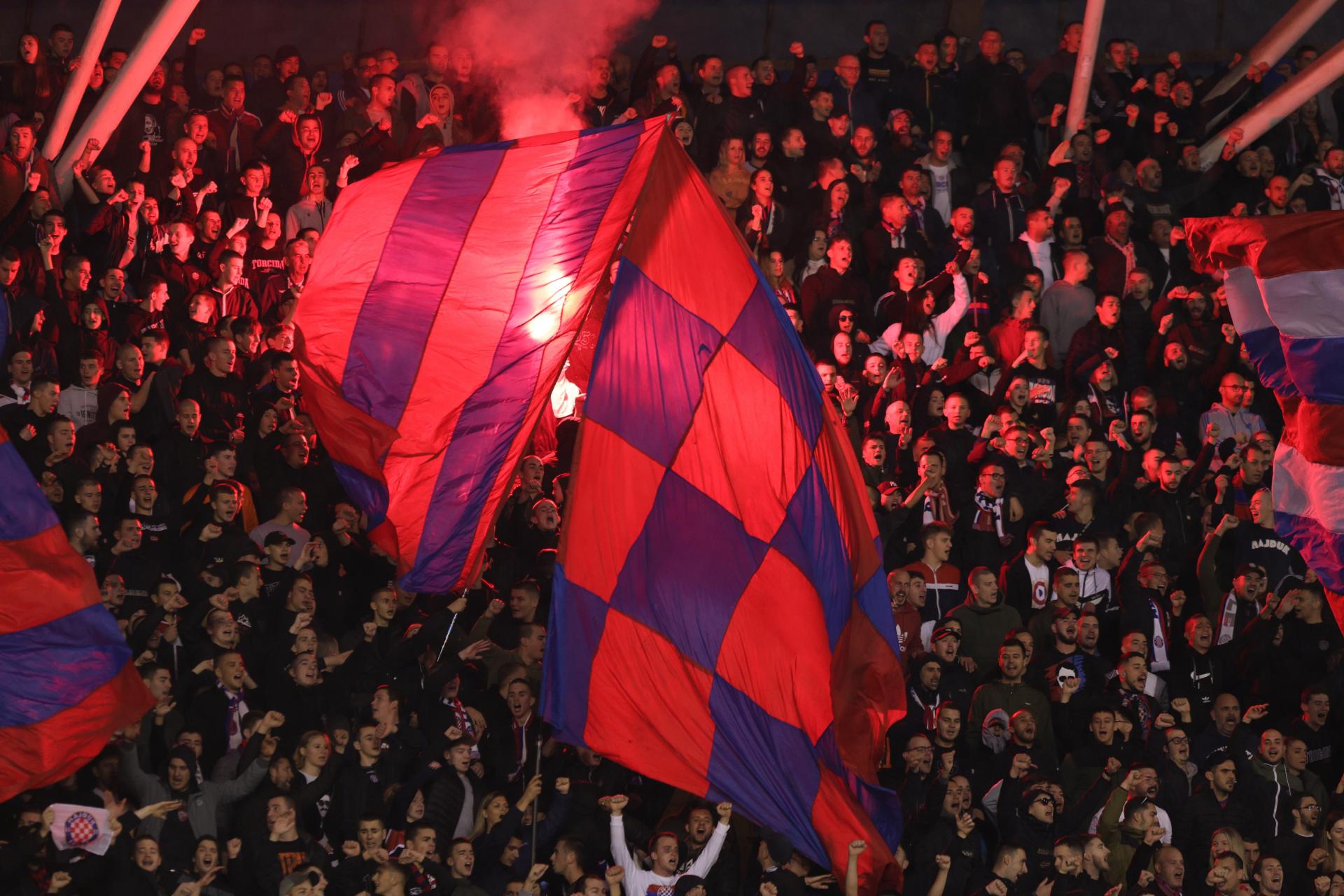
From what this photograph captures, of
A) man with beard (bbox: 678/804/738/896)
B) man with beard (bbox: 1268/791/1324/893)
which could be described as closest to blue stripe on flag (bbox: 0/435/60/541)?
man with beard (bbox: 678/804/738/896)

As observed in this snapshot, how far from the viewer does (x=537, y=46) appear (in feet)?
59.9

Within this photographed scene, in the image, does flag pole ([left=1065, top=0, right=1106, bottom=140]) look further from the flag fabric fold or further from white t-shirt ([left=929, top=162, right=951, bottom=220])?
the flag fabric fold

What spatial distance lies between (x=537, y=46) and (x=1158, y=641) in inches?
299

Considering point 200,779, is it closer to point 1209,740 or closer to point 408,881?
point 408,881

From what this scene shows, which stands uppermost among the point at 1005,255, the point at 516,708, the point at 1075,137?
the point at 1075,137

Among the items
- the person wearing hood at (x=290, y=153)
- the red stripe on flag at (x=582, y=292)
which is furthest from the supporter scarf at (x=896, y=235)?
the red stripe on flag at (x=582, y=292)

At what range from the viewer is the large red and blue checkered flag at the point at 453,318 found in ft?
39.1

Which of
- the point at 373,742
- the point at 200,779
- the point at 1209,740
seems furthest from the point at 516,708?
the point at 1209,740

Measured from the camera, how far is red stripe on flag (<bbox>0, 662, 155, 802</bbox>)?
34.8ft

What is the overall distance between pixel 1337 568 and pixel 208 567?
20.8ft

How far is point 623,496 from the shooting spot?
36.0 feet

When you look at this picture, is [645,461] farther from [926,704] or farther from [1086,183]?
[1086,183]

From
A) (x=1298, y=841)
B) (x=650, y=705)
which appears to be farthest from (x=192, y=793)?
(x=1298, y=841)

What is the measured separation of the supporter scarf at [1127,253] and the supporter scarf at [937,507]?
139 inches
